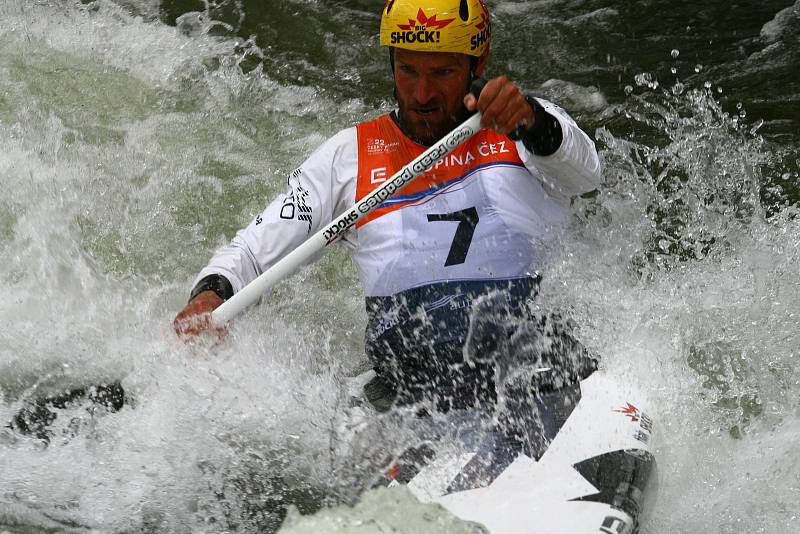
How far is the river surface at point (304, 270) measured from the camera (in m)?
2.80

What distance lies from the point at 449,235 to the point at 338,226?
13.1 inches

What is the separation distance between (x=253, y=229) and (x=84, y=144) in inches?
Answer: 108

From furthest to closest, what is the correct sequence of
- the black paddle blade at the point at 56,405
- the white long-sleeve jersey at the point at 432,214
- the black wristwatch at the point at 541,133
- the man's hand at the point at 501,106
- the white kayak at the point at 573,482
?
the black paddle blade at the point at 56,405 → the white long-sleeve jersey at the point at 432,214 → the black wristwatch at the point at 541,133 → the man's hand at the point at 501,106 → the white kayak at the point at 573,482

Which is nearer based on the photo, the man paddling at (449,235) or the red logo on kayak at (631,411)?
the red logo on kayak at (631,411)

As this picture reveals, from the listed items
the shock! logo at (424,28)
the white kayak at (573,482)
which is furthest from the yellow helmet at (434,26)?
the white kayak at (573,482)

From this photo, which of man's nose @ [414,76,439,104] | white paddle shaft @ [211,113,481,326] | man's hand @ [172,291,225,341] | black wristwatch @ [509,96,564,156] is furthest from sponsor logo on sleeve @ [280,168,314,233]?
black wristwatch @ [509,96,564,156]

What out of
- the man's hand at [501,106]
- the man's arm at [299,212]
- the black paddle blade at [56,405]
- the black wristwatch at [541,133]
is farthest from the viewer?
the man's arm at [299,212]

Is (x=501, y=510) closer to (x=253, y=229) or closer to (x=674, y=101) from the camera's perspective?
(x=253, y=229)

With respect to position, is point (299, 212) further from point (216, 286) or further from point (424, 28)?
point (424, 28)

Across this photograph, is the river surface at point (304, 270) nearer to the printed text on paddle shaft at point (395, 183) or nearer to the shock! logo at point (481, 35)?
the printed text on paddle shaft at point (395, 183)

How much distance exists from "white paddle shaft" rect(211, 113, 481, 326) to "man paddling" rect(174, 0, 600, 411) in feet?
0.27

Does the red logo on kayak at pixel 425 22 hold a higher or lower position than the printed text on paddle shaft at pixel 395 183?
higher

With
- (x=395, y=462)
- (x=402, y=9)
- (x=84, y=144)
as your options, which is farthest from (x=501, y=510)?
(x=84, y=144)

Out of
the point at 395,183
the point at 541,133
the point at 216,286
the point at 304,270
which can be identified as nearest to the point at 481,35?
the point at 541,133
